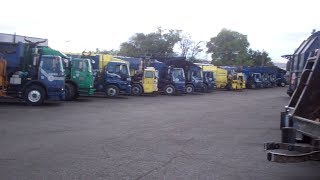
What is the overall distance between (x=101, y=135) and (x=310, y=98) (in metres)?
5.96

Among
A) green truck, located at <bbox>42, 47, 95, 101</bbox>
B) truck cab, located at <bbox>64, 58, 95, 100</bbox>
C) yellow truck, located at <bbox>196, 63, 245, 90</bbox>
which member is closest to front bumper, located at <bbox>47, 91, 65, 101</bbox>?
green truck, located at <bbox>42, 47, 95, 101</bbox>

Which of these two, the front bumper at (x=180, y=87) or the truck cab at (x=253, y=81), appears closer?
the front bumper at (x=180, y=87)

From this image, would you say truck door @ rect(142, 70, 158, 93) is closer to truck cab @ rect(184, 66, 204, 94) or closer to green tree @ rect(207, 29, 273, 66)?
truck cab @ rect(184, 66, 204, 94)

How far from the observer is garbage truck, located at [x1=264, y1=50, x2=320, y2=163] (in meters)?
5.66

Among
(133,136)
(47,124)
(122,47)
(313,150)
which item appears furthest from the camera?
(122,47)

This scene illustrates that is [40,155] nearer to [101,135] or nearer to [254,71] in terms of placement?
[101,135]

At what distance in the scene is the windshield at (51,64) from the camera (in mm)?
19469

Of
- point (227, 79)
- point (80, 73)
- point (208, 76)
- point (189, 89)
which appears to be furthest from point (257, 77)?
point (80, 73)

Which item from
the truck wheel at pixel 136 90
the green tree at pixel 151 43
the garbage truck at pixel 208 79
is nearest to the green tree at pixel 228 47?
the green tree at pixel 151 43

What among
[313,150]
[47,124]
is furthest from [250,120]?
[313,150]

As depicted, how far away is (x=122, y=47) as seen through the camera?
2781 inches

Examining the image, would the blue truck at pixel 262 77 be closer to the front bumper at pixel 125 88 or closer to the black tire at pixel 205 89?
the black tire at pixel 205 89

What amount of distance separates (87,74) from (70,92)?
5.56 ft

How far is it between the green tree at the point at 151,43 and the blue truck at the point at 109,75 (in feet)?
121
